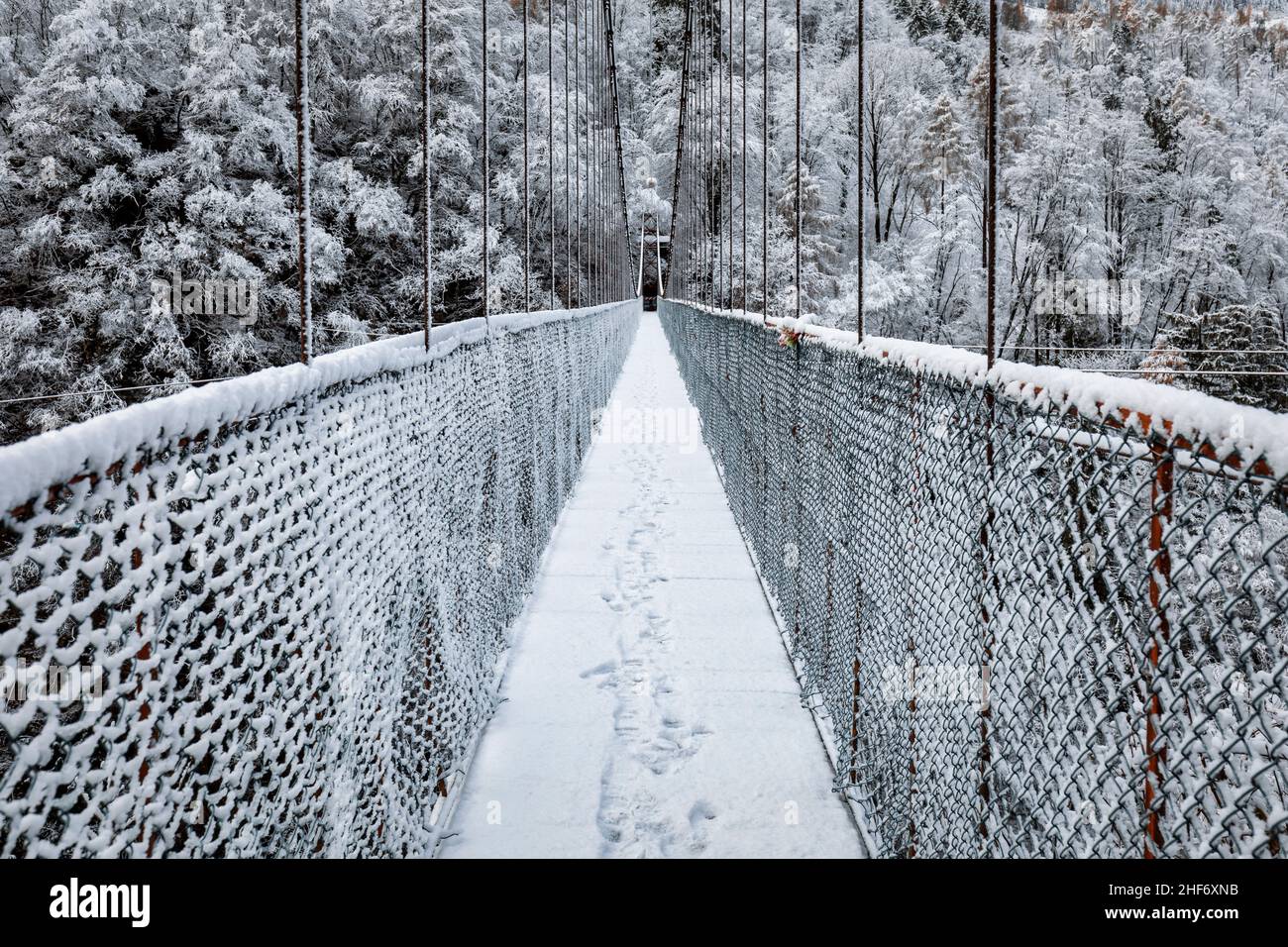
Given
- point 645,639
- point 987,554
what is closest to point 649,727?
point 645,639

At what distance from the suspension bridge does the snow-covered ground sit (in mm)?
13

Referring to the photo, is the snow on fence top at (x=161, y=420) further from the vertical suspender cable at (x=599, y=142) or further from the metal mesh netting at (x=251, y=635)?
the vertical suspender cable at (x=599, y=142)

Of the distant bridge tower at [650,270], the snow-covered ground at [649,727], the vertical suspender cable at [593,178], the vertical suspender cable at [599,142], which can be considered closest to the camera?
the snow-covered ground at [649,727]

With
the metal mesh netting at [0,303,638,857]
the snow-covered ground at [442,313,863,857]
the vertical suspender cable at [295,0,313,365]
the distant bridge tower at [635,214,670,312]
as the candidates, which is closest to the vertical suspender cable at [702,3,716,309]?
the snow-covered ground at [442,313,863,857]

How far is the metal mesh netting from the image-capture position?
744 millimetres

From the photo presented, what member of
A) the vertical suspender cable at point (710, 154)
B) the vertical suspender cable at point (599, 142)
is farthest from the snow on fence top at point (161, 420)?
the vertical suspender cable at point (599, 142)

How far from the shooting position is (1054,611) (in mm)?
1083

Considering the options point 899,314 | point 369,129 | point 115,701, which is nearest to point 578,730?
point 115,701

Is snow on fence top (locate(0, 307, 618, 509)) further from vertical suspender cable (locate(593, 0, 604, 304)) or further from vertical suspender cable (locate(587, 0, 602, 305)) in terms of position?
vertical suspender cable (locate(593, 0, 604, 304))

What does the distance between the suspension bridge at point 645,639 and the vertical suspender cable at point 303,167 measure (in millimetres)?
11

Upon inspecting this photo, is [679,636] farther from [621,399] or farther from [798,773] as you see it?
[621,399]

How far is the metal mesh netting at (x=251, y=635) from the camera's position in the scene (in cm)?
74

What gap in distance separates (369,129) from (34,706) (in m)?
22.1
